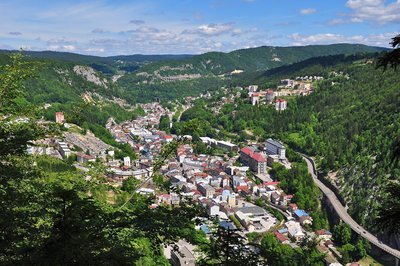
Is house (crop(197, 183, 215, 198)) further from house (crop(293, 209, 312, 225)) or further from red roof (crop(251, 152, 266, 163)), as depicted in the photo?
red roof (crop(251, 152, 266, 163))

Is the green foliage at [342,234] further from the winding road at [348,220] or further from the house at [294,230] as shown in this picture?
the house at [294,230]

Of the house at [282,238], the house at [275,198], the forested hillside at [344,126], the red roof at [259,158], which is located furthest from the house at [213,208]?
the red roof at [259,158]

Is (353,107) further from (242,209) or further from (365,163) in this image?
(242,209)

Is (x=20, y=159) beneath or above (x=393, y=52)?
beneath

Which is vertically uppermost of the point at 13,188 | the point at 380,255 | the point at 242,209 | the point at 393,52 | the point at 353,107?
the point at 393,52

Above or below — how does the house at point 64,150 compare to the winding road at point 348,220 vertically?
above

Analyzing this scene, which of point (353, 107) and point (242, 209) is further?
point (353, 107)

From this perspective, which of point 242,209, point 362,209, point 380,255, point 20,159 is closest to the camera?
point 20,159

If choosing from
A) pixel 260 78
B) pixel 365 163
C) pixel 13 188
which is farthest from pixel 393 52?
pixel 260 78

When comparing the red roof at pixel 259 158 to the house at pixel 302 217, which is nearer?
the house at pixel 302 217
